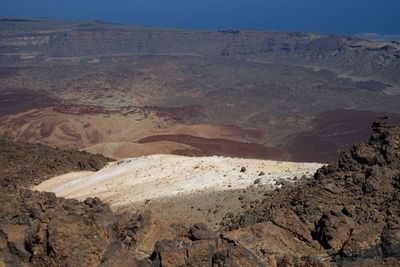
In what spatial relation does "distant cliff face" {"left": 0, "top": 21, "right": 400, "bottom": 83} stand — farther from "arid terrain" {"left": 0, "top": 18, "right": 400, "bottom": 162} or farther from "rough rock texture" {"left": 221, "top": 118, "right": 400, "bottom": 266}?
"rough rock texture" {"left": 221, "top": 118, "right": 400, "bottom": 266}

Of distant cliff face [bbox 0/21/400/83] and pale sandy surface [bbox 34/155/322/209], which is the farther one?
distant cliff face [bbox 0/21/400/83]

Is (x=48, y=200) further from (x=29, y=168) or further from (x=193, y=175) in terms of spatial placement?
(x=29, y=168)


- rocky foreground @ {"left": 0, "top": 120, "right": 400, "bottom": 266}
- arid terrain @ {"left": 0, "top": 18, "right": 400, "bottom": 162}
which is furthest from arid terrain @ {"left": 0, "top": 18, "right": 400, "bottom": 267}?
arid terrain @ {"left": 0, "top": 18, "right": 400, "bottom": 162}

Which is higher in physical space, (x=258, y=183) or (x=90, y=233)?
(x=90, y=233)

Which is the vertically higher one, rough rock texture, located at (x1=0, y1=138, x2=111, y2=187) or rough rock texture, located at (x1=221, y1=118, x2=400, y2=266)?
rough rock texture, located at (x1=221, y1=118, x2=400, y2=266)

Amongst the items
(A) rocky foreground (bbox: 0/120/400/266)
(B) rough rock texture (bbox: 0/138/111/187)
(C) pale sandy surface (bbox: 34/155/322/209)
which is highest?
(A) rocky foreground (bbox: 0/120/400/266)

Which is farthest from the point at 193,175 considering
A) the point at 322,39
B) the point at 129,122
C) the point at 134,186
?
the point at 322,39
